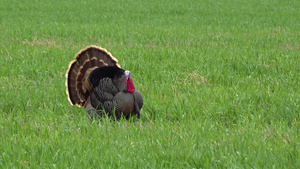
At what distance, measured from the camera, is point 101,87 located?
5457mm

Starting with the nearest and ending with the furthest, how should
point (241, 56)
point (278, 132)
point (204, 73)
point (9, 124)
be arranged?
1. point (278, 132)
2. point (9, 124)
3. point (204, 73)
4. point (241, 56)

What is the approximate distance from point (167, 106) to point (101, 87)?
95cm

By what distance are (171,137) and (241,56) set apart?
513 centimetres

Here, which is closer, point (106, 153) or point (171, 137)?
point (106, 153)

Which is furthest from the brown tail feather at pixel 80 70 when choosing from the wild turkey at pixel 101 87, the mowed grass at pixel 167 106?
the mowed grass at pixel 167 106

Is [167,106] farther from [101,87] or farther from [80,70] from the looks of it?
[80,70]

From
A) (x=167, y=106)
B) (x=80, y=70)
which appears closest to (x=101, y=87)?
(x=80, y=70)

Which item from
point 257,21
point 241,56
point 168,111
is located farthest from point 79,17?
point 168,111

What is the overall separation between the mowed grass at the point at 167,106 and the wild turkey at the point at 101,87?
158 mm

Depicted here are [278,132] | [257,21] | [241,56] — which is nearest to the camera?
→ [278,132]

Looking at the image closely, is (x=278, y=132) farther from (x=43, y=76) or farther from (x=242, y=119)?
(x=43, y=76)

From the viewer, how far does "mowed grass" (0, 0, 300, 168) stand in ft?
13.6

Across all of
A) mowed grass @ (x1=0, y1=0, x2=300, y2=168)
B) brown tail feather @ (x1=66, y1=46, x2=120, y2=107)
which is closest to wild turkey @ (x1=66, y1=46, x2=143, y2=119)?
brown tail feather @ (x1=66, y1=46, x2=120, y2=107)

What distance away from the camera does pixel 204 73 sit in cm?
801
